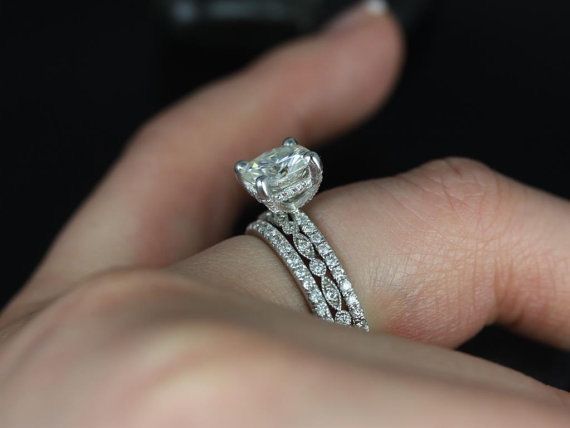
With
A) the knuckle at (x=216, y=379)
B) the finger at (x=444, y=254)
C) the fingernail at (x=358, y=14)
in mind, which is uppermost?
the fingernail at (x=358, y=14)

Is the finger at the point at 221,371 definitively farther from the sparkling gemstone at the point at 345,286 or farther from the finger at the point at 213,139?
the finger at the point at 213,139

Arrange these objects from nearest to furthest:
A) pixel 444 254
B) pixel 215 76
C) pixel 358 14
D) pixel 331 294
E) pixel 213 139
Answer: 1. pixel 331 294
2. pixel 444 254
3. pixel 213 139
4. pixel 358 14
5. pixel 215 76

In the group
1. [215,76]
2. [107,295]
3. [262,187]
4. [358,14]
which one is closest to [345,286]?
[262,187]

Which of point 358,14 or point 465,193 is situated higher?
point 358,14

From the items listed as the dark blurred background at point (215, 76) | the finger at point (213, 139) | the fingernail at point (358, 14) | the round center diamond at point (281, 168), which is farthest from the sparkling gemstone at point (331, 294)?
the fingernail at point (358, 14)

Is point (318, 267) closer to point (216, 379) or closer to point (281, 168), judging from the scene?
point (281, 168)

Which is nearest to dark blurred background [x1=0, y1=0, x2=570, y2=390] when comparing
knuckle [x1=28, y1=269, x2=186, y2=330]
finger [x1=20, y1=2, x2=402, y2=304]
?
finger [x1=20, y1=2, x2=402, y2=304]

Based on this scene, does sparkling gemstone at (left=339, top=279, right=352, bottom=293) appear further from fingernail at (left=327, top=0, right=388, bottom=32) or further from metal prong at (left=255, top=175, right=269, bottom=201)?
fingernail at (left=327, top=0, right=388, bottom=32)
